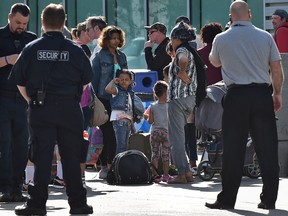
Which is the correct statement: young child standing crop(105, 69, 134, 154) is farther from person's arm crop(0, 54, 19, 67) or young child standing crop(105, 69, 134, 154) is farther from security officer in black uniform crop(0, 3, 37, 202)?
person's arm crop(0, 54, 19, 67)

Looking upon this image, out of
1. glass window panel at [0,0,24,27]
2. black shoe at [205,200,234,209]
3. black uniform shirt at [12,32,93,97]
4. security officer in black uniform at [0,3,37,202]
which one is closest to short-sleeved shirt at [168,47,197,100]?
security officer in black uniform at [0,3,37,202]

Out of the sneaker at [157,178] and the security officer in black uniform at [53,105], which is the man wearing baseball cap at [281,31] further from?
the security officer in black uniform at [53,105]

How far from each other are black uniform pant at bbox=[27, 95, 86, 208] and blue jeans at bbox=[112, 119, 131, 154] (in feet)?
14.7

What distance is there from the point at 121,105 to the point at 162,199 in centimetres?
306

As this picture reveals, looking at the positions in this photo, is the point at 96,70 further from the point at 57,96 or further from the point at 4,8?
the point at 4,8

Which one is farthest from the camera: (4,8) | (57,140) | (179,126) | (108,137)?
(4,8)

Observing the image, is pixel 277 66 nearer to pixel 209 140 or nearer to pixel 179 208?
pixel 179 208

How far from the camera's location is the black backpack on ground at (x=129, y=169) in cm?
1455

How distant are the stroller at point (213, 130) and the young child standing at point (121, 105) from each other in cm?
87

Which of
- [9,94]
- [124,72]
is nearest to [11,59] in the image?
[9,94]

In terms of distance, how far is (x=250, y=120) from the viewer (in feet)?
37.0

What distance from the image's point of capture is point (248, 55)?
11.2 m

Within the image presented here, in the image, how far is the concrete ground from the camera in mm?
10836

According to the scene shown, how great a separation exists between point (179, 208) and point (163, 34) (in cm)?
692
